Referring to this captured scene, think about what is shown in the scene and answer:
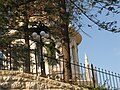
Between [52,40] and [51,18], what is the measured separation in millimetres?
1326

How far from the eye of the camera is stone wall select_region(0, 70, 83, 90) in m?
7.18

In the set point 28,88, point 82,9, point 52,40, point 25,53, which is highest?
point 82,9

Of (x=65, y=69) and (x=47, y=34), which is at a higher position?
(x=47, y=34)

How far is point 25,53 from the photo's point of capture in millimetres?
10031

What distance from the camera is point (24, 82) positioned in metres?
7.42

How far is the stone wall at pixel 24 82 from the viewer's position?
7.18 metres

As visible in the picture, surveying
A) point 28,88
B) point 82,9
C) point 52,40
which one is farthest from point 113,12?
point 28,88

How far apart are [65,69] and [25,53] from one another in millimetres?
2956

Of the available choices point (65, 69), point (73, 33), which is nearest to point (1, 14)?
point (65, 69)

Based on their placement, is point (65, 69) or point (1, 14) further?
point (65, 69)

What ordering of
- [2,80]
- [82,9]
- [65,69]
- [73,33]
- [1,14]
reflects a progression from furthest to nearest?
[73,33] < [82,9] < [65,69] < [1,14] < [2,80]

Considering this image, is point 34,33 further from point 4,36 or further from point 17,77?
point 17,77

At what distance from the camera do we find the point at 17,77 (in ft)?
24.2

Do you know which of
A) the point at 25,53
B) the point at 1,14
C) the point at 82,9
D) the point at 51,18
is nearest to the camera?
the point at 25,53
